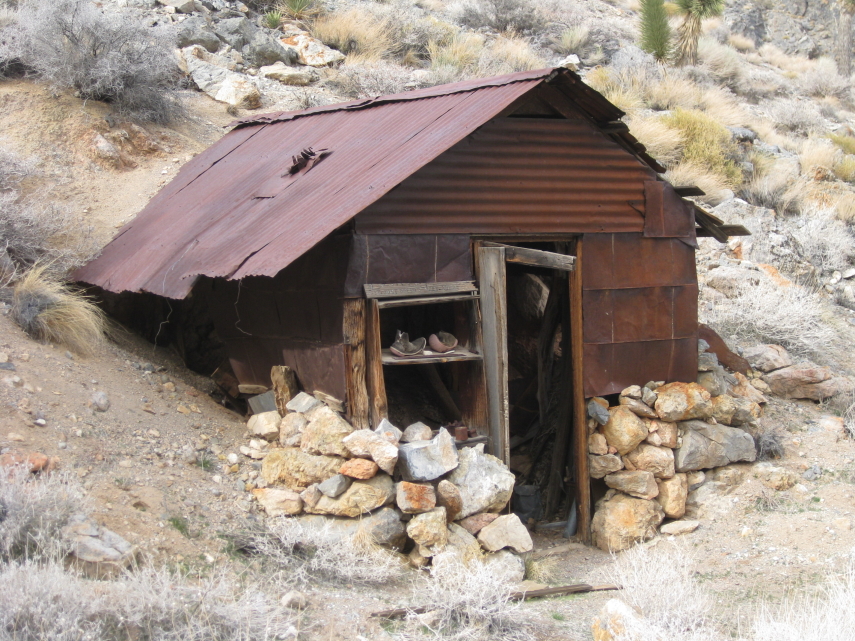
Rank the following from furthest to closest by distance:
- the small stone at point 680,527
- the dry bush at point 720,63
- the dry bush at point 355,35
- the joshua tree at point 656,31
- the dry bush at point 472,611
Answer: the dry bush at point 720,63
the joshua tree at point 656,31
the dry bush at point 355,35
the small stone at point 680,527
the dry bush at point 472,611

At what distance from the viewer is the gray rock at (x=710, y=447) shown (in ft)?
24.6

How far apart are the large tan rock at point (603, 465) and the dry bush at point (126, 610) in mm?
3874

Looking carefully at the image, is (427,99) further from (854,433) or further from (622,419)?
(854,433)

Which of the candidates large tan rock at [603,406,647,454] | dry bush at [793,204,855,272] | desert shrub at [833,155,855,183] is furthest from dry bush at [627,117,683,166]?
large tan rock at [603,406,647,454]

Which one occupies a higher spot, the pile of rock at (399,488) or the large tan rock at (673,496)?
the pile of rock at (399,488)

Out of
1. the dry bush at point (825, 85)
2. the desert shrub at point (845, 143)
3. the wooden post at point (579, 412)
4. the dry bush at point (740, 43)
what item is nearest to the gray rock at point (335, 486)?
the wooden post at point (579, 412)

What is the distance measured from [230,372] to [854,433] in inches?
246

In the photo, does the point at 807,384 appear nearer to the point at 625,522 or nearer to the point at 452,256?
the point at 625,522

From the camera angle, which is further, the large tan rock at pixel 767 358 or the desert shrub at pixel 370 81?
the desert shrub at pixel 370 81

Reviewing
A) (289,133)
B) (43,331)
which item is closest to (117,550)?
(43,331)

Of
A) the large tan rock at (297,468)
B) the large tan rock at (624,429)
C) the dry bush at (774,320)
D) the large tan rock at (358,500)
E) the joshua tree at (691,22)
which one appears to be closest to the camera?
the large tan rock at (358,500)

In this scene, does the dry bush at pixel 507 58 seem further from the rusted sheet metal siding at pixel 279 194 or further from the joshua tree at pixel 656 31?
the rusted sheet metal siding at pixel 279 194

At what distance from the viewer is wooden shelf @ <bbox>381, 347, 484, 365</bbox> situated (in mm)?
6195

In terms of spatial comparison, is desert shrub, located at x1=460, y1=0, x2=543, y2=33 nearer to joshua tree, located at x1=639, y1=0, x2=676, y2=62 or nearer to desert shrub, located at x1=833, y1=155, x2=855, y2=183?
joshua tree, located at x1=639, y1=0, x2=676, y2=62
